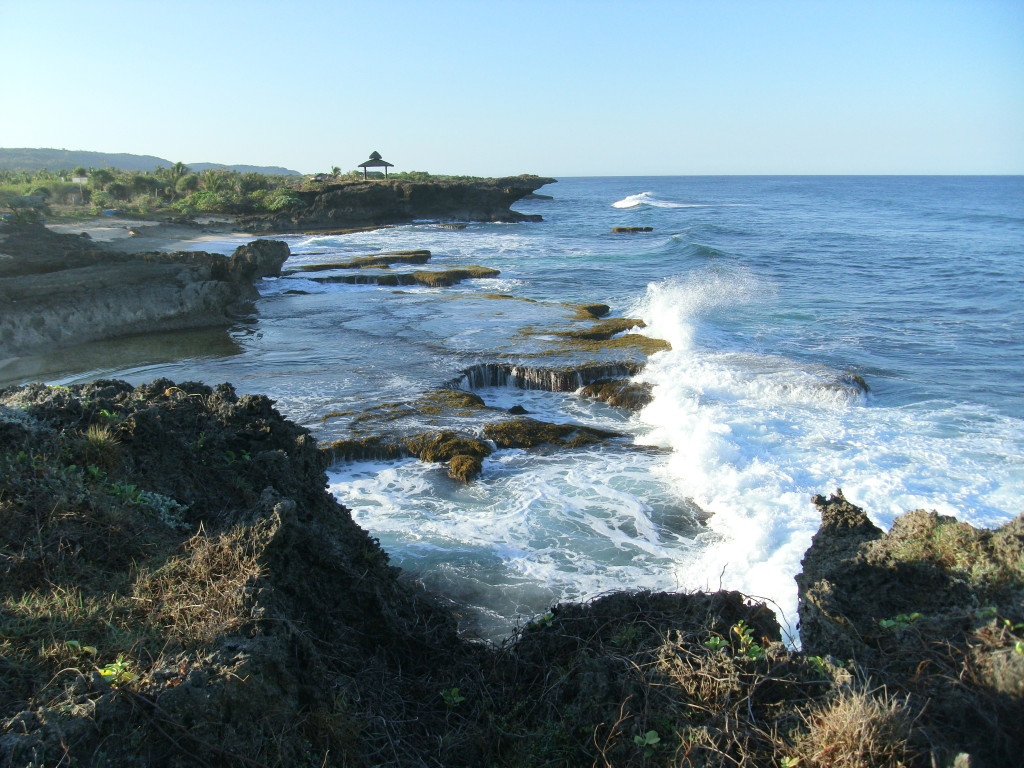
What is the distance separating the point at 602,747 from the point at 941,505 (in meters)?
7.51

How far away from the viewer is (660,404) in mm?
12758

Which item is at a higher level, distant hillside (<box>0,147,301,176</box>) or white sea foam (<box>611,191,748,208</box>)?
distant hillside (<box>0,147,301,176</box>)

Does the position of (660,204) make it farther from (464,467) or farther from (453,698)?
(453,698)

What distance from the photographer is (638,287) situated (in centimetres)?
2673

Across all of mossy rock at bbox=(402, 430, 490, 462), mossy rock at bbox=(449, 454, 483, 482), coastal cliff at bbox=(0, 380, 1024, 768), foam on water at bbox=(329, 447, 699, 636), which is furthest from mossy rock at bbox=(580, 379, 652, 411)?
coastal cliff at bbox=(0, 380, 1024, 768)

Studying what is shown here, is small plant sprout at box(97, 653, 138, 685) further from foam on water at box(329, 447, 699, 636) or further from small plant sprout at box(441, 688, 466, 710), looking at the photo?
foam on water at box(329, 447, 699, 636)

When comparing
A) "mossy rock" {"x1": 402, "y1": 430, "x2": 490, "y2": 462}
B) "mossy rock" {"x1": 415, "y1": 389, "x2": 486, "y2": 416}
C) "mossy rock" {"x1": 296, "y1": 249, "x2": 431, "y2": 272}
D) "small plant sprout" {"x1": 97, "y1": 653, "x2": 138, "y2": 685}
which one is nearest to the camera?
"small plant sprout" {"x1": 97, "y1": 653, "x2": 138, "y2": 685}

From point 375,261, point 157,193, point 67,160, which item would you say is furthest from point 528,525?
point 67,160

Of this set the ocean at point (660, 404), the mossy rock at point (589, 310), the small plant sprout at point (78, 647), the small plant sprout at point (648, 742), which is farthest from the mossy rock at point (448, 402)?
the small plant sprout at point (648, 742)

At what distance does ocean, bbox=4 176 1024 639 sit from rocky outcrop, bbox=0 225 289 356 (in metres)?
1.00

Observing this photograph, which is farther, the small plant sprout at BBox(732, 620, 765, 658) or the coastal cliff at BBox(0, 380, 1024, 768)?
the small plant sprout at BBox(732, 620, 765, 658)

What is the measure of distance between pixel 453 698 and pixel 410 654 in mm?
622

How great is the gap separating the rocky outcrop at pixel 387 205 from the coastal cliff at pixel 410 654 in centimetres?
4182

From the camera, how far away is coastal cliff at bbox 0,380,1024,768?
295cm
